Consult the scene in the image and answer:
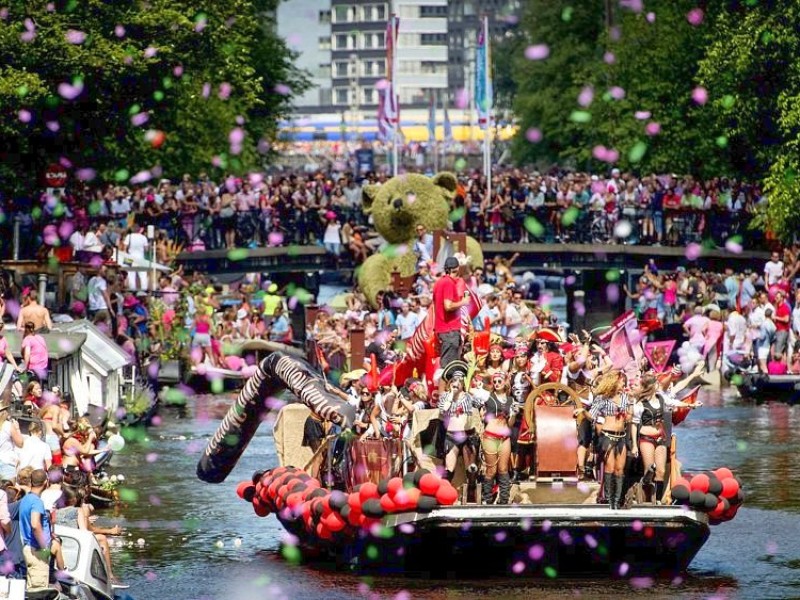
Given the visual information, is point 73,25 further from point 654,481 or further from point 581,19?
point 581,19

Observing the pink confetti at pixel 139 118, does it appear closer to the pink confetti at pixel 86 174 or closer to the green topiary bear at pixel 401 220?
the pink confetti at pixel 86 174

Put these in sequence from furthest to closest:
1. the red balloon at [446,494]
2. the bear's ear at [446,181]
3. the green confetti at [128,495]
A: the bear's ear at [446,181] → the green confetti at [128,495] → the red balloon at [446,494]

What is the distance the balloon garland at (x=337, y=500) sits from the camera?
2612 centimetres

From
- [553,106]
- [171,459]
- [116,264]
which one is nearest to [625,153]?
[553,106]

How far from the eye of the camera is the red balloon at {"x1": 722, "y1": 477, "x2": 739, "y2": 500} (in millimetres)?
26953

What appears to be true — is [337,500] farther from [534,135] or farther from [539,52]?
[539,52]

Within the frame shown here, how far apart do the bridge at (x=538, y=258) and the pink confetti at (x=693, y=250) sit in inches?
4.1

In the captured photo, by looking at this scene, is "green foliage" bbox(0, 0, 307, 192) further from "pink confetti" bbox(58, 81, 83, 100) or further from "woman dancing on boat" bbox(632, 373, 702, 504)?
"woman dancing on boat" bbox(632, 373, 702, 504)

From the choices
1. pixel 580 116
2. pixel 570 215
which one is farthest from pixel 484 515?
pixel 580 116

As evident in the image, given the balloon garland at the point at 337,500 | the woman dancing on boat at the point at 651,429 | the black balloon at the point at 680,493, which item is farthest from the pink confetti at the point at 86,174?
the black balloon at the point at 680,493

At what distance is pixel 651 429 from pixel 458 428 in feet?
7.03

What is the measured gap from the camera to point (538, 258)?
63.4 metres

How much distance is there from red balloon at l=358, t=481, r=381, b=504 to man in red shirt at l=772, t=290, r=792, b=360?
844 inches

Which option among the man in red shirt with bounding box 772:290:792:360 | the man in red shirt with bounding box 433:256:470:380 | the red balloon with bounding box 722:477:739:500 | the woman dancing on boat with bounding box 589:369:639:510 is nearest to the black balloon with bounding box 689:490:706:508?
the red balloon with bounding box 722:477:739:500
